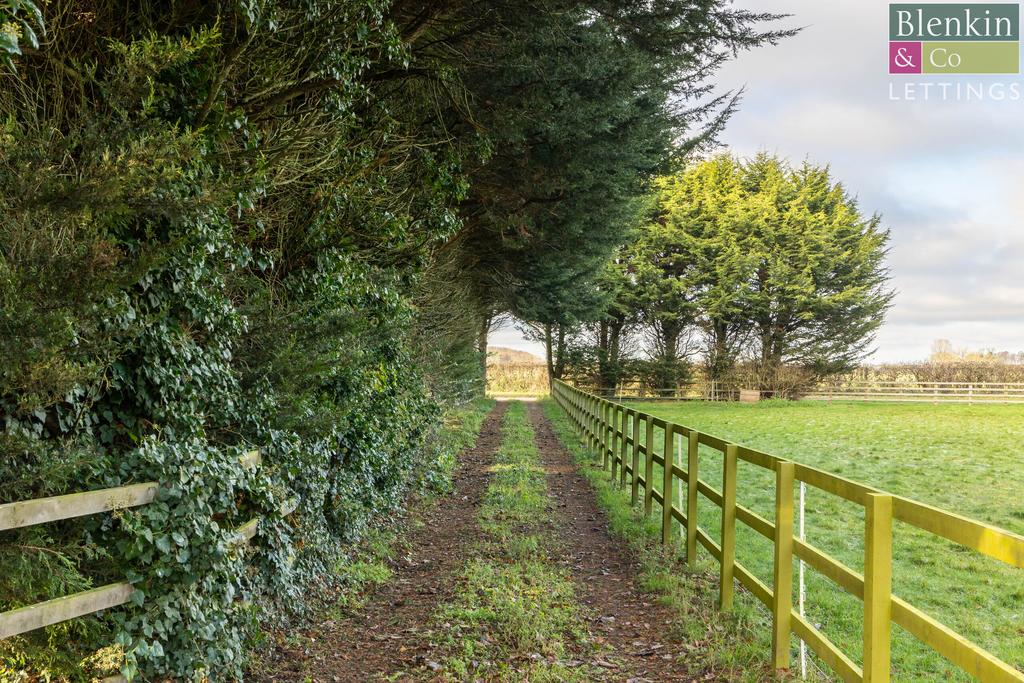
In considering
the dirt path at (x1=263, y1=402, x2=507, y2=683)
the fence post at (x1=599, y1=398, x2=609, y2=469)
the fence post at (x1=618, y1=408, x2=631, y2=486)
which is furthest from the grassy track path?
the fence post at (x1=599, y1=398, x2=609, y2=469)

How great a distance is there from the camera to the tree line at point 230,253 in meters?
3.32

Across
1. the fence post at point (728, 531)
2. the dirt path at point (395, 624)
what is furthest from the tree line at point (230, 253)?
the fence post at point (728, 531)

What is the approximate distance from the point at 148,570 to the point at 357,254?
13.3 ft

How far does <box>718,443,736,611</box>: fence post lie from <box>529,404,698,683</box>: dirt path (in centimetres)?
48

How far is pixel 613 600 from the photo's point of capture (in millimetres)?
6461

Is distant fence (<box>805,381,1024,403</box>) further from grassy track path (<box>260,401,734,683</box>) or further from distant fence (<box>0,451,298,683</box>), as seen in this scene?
distant fence (<box>0,451,298,683</box>)

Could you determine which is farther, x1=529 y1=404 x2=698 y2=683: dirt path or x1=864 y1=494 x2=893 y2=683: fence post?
x1=529 y1=404 x2=698 y2=683: dirt path

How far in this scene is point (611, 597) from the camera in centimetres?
654

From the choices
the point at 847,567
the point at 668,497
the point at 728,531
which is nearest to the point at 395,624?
the point at 728,531

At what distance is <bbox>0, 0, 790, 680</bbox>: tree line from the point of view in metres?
3.32

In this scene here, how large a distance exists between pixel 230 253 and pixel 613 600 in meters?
4.26

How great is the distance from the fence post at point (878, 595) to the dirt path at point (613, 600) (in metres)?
1.46

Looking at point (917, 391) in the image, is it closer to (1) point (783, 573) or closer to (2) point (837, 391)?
(2) point (837, 391)

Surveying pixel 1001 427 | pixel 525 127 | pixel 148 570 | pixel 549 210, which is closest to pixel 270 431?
pixel 148 570
